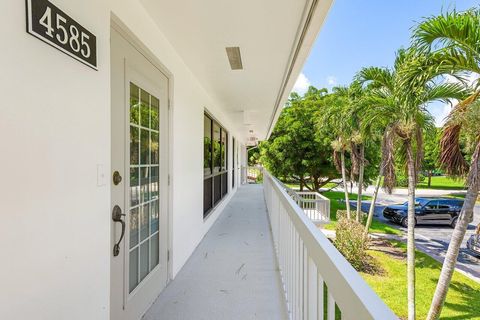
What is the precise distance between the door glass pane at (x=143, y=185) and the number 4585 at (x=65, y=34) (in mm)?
625

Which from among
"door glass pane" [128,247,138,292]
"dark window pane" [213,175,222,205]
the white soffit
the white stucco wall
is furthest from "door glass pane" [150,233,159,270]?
"dark window pane" [213,175,222,205]

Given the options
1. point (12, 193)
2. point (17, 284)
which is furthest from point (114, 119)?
point (17, 284)

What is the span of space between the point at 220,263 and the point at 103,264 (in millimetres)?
1975

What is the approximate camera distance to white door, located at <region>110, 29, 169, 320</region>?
1805 millimetres

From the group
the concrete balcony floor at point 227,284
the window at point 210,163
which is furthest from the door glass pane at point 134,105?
the window at point 210,163

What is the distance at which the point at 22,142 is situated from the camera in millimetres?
1036

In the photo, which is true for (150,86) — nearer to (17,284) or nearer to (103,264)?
(103,264)

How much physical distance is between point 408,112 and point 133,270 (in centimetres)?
479

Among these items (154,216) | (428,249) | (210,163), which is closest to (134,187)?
(154,216)

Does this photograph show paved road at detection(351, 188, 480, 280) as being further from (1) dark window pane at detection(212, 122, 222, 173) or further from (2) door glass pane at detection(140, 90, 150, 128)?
(2) door glass pane at detection(140, 90, 150, 128)

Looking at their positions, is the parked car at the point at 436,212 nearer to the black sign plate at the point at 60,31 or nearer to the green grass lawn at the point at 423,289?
the green grass lawn at the point at 423,289

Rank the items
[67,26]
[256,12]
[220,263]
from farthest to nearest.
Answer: [220,263] → [256,12] → [67,26]

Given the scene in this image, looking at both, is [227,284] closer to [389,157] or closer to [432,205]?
[389,157]

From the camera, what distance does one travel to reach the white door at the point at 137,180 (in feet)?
5.92
